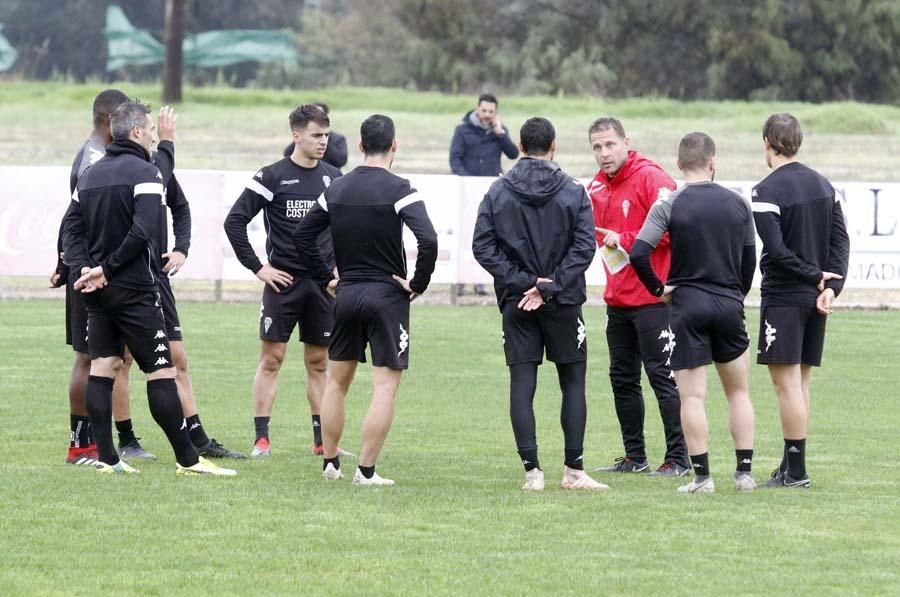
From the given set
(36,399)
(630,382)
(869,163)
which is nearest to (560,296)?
(630,382)

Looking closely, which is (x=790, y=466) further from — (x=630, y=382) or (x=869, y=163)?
(x=869, y=163)

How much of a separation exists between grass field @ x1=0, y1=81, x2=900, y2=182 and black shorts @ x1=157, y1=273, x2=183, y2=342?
824 inches

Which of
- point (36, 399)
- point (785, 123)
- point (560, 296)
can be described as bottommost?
point (36, 399)

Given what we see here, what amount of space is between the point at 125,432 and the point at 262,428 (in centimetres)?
86

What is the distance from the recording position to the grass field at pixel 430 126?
3288 cm

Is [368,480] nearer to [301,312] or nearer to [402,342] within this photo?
[402,342]

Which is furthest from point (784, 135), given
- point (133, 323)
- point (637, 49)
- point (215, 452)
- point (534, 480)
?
point (637, 49)

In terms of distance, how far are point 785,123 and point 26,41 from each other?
197ft

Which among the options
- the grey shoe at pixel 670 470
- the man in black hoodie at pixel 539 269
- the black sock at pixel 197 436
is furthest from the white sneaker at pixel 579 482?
the black sock at pixel 197 436

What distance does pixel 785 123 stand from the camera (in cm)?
833

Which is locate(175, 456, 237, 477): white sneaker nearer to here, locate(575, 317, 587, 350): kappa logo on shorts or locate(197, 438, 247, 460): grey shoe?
locate(197, 438, 247, 460): grey shoe

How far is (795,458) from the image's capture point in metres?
8.49

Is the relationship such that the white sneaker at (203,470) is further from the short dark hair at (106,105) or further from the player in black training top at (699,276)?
the player in black training top at (699,276)

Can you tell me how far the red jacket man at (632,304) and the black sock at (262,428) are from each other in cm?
219
